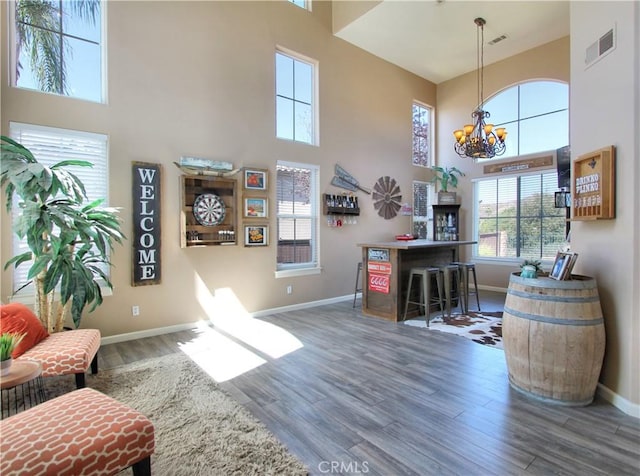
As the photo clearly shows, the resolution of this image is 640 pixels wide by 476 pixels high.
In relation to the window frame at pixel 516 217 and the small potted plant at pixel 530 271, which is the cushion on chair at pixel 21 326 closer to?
the small potted plant at pixel 530 271

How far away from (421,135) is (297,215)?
163 inches

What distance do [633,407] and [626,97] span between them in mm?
2109

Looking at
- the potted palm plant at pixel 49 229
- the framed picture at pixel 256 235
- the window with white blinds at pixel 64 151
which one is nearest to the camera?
the potted palm plant at pixel 49 229

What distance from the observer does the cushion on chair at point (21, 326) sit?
2518 millimetres

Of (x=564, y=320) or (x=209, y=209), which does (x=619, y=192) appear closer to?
(x=564, y=320)

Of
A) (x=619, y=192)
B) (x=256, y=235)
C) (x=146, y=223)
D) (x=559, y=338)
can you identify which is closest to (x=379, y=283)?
(x=256, y=235)

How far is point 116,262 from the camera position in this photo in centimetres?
395

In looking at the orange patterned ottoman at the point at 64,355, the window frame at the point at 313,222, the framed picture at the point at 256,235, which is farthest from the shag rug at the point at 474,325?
the orange patterned ottoman at the point at 64,355

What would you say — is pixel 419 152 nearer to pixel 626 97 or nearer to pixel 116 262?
pixel 626 97

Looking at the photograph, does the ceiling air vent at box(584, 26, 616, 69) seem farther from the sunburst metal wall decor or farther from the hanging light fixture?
the sunburst metal wall decor

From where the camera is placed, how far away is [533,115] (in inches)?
263

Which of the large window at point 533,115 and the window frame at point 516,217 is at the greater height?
the large window at point 533,115

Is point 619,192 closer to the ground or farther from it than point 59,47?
closer to the ground

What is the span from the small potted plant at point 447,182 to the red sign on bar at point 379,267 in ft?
11.6
